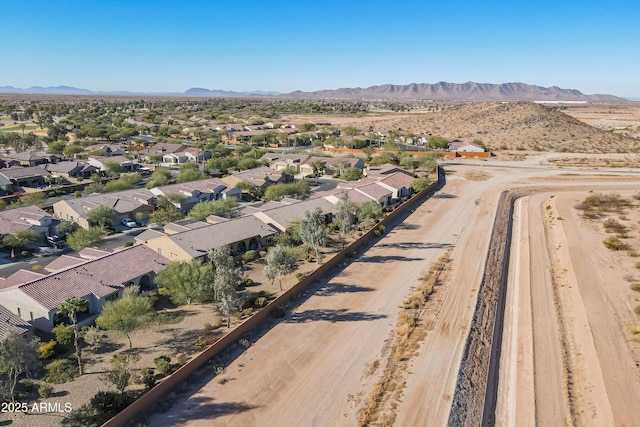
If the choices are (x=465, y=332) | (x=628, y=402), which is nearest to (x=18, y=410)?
(x=465, y=332)

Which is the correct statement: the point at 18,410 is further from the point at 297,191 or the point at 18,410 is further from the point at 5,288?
the point at 297,191

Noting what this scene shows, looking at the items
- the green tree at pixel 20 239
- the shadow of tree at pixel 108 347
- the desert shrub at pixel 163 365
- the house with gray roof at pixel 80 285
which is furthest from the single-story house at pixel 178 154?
the desert shrub at pixel 163 365

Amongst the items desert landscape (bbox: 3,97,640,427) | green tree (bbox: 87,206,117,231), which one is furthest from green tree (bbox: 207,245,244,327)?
green tree (bbox: 87,206,117,231)

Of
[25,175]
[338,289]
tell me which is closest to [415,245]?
[338,289]

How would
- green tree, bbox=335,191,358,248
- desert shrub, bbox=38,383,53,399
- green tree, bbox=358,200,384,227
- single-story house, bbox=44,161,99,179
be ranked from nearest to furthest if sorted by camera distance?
1. desert shrub, bbox=38,383,53,399
2. green tree, bbox=335,191,358,248
3. green tree, bbox=358,200,384,227
4. single-story house, bbox=44,161,99,179

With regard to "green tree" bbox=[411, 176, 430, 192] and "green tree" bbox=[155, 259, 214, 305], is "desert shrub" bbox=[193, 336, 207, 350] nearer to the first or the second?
"green tree" bbox=[155, 259, 214, 305]
